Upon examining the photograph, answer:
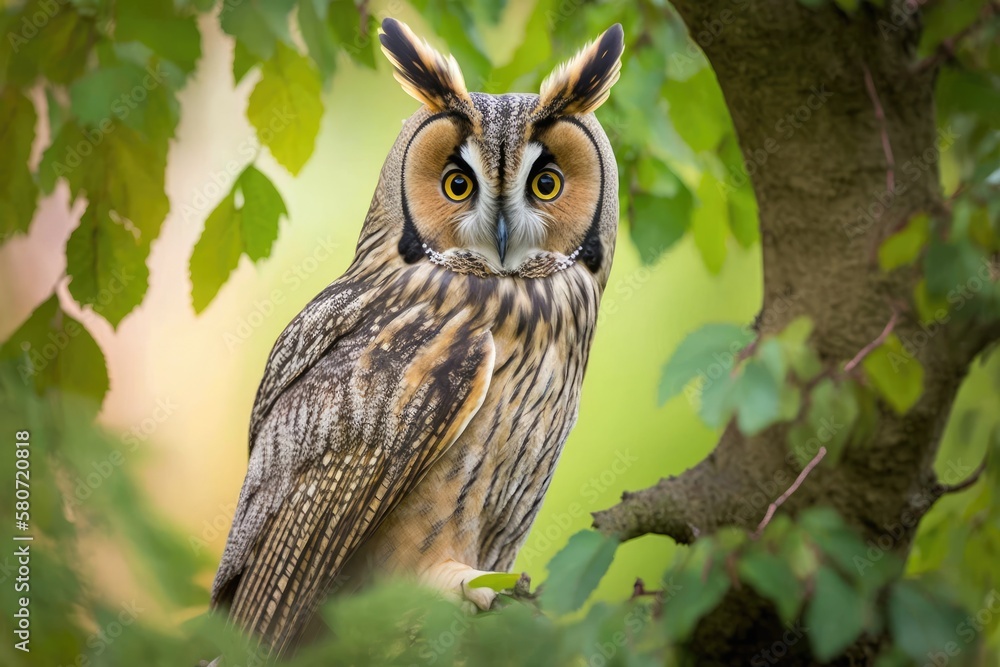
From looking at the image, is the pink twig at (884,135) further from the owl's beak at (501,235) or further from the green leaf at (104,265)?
the green leaf at (104,265)

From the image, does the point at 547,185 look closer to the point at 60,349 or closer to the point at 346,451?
the point at 346,451

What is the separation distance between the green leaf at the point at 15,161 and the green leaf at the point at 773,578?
3.63 feet

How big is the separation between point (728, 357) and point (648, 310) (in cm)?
170

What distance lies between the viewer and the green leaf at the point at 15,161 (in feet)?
4.32

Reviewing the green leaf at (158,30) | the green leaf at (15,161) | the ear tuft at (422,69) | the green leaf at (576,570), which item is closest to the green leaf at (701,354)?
the green leaf at (576,570)

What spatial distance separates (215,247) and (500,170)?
437 mm

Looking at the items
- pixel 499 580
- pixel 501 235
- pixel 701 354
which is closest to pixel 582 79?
pixel 501 235

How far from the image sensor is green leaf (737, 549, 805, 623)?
3.34 feet

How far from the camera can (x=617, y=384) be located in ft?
8.94

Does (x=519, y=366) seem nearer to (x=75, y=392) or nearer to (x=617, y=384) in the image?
(x=75, y=392)

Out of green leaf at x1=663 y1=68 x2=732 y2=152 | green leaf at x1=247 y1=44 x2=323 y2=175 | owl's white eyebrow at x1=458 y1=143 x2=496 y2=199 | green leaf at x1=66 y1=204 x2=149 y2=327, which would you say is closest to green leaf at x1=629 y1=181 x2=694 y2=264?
green leaf at x1=663 y1=68 x2=732 y2=152

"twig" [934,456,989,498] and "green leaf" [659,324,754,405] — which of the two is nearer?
"green leaf" [659,324,754,405]

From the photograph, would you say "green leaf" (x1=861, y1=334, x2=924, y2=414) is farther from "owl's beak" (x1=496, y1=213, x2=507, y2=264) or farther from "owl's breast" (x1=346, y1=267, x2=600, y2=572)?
"owl's beak" (x1=496, y1=213, x2=507, y2=264)

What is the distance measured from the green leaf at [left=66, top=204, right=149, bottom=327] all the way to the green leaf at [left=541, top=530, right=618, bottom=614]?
0.74 m
